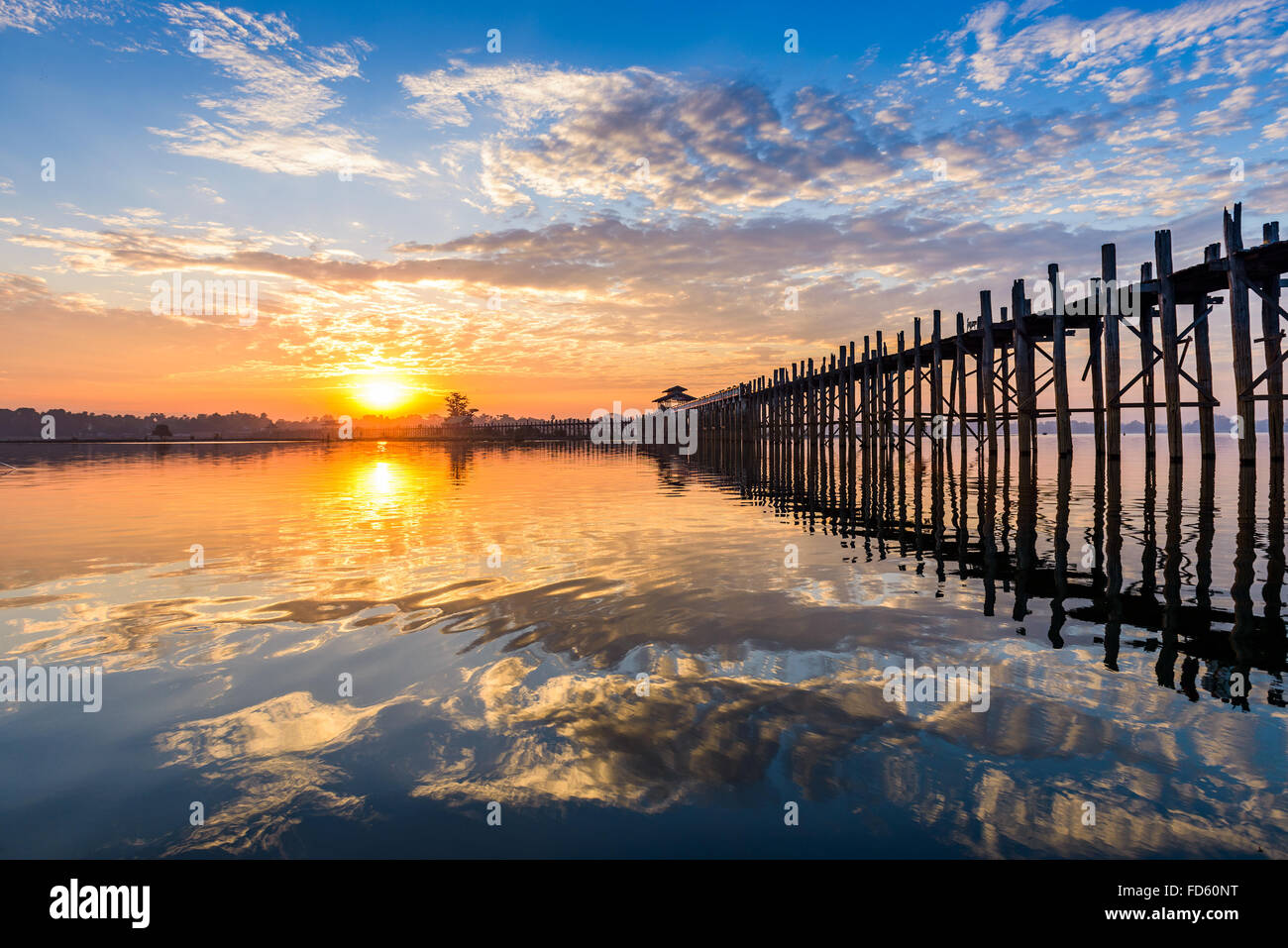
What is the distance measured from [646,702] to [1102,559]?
9.12 metres

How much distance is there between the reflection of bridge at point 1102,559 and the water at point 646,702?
3.0 inches

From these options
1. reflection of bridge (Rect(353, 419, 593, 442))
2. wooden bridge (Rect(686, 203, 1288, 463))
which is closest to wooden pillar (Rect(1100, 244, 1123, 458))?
wooden bridge (Rect(686, 203, 1288, 463))

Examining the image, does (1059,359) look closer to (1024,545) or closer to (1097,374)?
(1097,374)

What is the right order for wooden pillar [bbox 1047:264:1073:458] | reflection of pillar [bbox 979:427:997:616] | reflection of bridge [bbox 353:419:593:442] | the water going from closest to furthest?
the water < reflection of pillar [bbox 979:427:997:616] < wooden pillar [bbox 1047:264:1073:458] < reflection of bridge [bbox 353:419:593:442]

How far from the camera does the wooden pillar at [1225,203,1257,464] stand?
15680 millimetres

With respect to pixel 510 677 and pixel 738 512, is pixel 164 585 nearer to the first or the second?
pixel 510 677

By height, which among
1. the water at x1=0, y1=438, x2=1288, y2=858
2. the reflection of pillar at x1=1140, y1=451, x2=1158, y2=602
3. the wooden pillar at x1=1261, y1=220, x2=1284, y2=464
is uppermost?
the wooden pillar at x1=1261, y1=220, x2=1284, y2=464

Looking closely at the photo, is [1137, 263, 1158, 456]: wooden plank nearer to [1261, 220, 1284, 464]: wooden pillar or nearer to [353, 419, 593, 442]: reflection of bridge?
[1261, 220, 1284, 464]: wooden pillar

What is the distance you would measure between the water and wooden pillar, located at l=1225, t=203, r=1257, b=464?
5.21 m

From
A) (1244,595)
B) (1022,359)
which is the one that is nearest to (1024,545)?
(1244,595)

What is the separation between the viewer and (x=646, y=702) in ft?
16.4

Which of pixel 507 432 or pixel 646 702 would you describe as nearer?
pixel 646 702

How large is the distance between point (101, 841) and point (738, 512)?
50.5ft

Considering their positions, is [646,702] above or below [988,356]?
below
